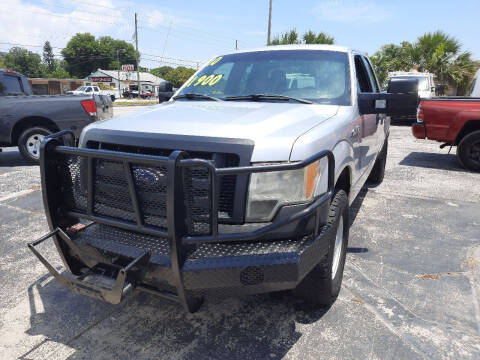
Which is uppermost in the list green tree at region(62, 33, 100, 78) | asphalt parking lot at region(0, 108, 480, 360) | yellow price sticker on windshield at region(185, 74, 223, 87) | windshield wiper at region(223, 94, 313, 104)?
green tree at region(62, 33, 100, 78)

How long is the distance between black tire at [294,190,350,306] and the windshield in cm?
102

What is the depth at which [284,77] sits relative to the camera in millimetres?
3369

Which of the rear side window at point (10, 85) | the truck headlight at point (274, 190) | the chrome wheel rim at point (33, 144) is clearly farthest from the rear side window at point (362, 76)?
the rear side window at point (10, 85)

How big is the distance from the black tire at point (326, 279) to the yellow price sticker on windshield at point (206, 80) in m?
1.73

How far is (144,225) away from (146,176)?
10.2 inches

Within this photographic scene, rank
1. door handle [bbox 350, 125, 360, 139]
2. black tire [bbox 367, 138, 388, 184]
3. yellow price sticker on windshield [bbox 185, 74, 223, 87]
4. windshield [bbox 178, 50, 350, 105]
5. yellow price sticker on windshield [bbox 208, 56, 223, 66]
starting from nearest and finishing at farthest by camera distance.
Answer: door handle [bbox 350, 125, 360, 139], windshield [bbox 178, 50, 350, 105], yellow price sticker on windshield [bbox 185, 74, 223, 87], yellow price sticker on windshield [bbox 208, 56, 223, 66], black tire [bbox 367, 138, 388, 184]

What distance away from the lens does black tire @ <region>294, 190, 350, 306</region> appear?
231 centimetres

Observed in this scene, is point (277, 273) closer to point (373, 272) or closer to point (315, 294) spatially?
point (315, 294)

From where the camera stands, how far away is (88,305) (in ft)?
8.97

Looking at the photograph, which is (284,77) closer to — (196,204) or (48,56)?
(196,204)

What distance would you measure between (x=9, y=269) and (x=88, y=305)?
1.03 m

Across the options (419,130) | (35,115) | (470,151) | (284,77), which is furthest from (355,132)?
(35,115)

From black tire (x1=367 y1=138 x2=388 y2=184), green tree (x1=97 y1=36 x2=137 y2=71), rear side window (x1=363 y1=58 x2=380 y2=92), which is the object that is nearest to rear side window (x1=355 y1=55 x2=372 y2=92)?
rear side window (x1=363 y1=58 x2=380 y2=92)

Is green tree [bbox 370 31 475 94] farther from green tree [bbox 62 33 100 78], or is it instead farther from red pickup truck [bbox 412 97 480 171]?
green tree [bbox 62 33 100 78]
